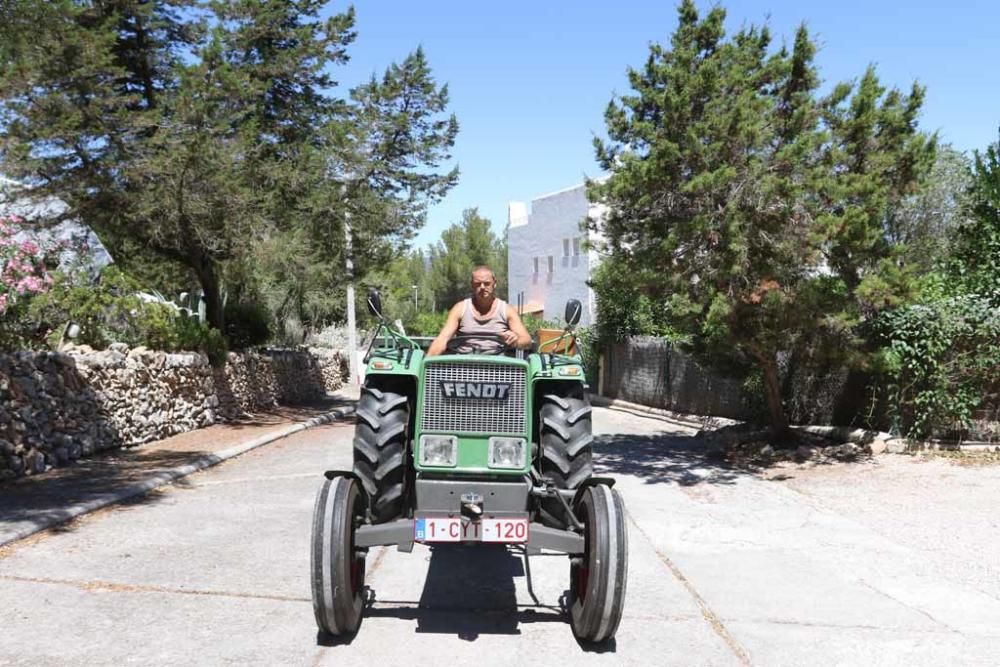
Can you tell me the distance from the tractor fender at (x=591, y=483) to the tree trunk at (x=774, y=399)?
347 inches

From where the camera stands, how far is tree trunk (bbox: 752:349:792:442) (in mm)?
14008

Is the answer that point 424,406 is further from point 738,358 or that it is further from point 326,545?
point 738,358

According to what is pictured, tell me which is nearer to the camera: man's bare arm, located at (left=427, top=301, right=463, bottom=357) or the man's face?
man's bare arm, located at (left=427, top=301, right=463, bottom=357)

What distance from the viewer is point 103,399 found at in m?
13.1

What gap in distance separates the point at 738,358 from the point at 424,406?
10.1 meters

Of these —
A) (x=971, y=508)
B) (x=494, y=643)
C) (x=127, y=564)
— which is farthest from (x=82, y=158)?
(x=971, y=508)

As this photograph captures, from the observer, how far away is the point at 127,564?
6.98 metres

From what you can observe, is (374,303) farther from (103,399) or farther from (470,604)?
(103,399)

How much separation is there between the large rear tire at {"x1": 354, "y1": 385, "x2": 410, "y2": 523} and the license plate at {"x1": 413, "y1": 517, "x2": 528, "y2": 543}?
68 cm

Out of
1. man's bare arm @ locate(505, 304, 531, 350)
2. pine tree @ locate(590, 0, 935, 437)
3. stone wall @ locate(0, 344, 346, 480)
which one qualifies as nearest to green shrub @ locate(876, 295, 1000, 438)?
pine tree @ locate(590, 0, 935, 437)

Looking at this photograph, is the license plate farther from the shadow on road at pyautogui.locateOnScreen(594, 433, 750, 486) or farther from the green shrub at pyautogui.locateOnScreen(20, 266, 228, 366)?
the green shrub at pyautogui.locateOnScreen(20, 266, 228, 366)

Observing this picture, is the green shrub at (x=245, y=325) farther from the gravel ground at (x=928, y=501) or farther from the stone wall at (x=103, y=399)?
the gravel ground at (x=928, y=501)

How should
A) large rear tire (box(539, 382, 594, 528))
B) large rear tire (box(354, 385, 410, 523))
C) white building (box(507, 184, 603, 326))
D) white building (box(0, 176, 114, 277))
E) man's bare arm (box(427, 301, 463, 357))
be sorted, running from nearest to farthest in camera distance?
large rear tire (box(354, 385, 410, 523)) → large rear tire (box(539, 382, 594, 528)) → man's bare arm (box(427, 301, 463, 357)) → white building (box(0, 176, 114, 277)) → white building (box(507, 184, 603, 326))

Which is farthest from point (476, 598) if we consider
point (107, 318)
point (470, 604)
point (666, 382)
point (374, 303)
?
point (666, 382)
